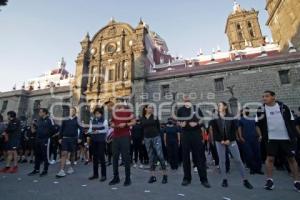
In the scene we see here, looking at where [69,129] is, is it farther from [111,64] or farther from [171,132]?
[111,64]

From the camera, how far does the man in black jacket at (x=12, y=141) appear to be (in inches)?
264

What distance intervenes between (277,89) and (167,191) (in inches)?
743

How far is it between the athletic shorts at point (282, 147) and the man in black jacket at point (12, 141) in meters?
7.55

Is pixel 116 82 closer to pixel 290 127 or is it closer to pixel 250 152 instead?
pixel 250 152

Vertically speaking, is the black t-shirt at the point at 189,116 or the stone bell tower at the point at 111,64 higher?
the stone bell tower at the point at 111,64

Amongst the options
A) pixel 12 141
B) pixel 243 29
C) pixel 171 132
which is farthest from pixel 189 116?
pixel 243 29

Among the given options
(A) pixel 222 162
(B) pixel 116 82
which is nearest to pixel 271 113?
(A) pixel 222 162

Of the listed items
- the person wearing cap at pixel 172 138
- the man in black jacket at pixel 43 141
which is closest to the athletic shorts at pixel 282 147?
the person wearing cap at pixel 172 138

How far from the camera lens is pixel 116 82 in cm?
2414

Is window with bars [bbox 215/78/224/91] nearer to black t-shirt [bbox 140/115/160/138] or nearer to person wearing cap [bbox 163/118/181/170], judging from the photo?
person wearing cap [bbox 163/118/181/170]

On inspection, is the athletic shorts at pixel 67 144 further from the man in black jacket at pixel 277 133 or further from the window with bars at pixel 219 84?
the window with bars at pixel 219 84

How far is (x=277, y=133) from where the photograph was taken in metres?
4.18

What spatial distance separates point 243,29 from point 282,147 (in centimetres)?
4203

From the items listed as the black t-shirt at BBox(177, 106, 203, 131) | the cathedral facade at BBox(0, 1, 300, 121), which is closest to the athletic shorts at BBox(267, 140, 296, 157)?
the black t-shirt at BBox(177, 106, 203, 131)
